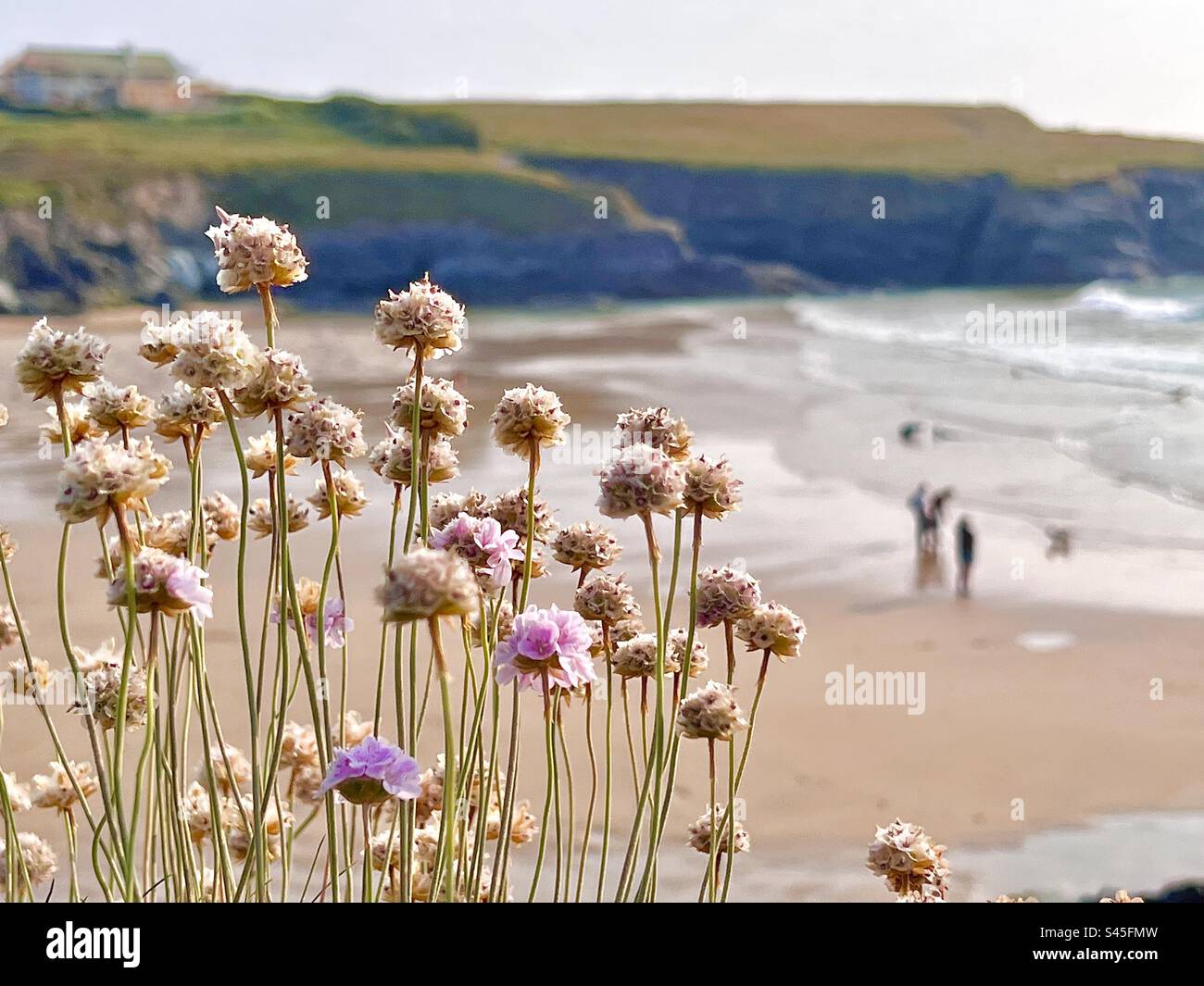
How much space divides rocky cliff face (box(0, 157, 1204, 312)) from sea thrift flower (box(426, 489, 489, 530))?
57493 mm

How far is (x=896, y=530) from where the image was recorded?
567 inches

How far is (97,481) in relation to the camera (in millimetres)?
1278

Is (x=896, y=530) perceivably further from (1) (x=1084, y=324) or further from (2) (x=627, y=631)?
(1) (x=1084, y=324)

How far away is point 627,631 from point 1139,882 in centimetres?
553

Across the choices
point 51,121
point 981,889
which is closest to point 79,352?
point 981,889

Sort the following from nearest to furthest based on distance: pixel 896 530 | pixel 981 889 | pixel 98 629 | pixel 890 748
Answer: pixel 981 889 → pixel 890 748 → pixel 98 629 → pixel 896 530

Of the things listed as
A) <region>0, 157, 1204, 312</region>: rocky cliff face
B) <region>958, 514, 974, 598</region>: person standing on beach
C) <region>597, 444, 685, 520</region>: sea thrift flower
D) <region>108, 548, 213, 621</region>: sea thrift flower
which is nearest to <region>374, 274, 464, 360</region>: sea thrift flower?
<region>597, 444, 685, 520</region>: sea thrift flower

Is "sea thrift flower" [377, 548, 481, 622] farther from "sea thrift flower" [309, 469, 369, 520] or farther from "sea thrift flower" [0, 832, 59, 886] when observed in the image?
"sea thrift flower" [0, 832, 59, 886]

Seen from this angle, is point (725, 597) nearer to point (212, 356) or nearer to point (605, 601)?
point (605, 601)

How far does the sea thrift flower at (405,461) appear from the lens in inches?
69.1

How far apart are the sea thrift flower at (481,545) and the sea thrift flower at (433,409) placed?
15 cm

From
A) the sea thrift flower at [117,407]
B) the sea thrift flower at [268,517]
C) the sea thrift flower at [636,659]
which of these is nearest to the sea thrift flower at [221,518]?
the sea thrift flower at [268,517]

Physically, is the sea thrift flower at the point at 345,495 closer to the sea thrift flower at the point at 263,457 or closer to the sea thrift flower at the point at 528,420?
the sea thrift flower at the point at 263,457

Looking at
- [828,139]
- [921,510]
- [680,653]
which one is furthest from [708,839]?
[828,139]
